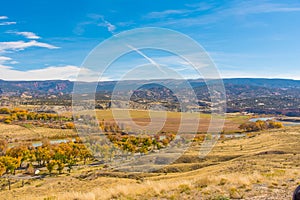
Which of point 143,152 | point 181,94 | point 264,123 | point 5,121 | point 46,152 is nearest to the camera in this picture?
point 181,94

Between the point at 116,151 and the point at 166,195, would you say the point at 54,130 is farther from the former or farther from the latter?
the point at 166,195

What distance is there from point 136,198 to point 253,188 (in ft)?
16.0

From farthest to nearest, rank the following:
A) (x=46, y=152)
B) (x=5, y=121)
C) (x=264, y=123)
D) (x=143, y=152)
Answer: (x=5, y=121)
(x=264, y=123)
(x=143, y=152)
(x=46, y=152)

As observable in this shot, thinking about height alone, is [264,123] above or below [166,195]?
below

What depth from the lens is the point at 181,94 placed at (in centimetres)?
1675

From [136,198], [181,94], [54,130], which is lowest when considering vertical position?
[54,130]

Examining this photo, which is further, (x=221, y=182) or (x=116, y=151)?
(x=116, y=151)

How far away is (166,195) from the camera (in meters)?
12.0

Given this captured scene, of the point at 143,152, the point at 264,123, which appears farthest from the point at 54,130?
the point at 264,123

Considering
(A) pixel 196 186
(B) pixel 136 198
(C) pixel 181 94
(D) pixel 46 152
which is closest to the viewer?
(B) pixel 136 198

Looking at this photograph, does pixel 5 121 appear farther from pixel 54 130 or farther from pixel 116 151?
pixel 116 151

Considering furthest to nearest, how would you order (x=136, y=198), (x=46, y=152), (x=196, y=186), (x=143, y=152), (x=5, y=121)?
(x=5, y=121), (x=143, y=152), (x=46, y=152), (x=196, y=186), (x=136, y=198)

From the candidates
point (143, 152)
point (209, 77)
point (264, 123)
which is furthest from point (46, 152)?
point (264, 123)

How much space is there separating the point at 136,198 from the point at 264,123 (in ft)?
327
